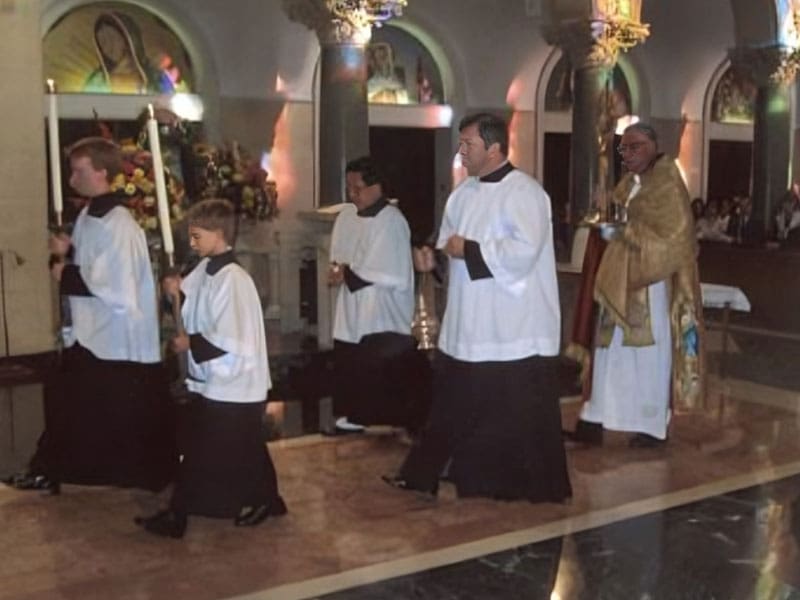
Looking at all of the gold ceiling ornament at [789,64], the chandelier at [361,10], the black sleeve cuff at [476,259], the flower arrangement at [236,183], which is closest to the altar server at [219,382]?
the black sleeve cuff at [476,259]

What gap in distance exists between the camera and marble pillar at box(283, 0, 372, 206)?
37.1ft

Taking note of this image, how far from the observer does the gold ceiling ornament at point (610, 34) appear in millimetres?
13688

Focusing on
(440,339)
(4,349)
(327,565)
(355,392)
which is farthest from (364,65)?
(327,565)

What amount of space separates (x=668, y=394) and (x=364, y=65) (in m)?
6.03

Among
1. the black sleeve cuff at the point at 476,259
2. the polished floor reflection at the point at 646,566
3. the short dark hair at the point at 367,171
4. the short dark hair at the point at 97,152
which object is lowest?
the polished floor reflection at the point at 646,566

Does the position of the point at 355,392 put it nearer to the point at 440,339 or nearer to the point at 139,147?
the point at 440,339

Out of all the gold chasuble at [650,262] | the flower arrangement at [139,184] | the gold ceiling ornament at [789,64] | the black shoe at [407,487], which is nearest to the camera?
the black shoe at [407,487]

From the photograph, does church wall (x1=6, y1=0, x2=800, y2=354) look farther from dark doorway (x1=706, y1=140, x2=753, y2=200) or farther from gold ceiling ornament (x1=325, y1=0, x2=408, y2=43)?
gold ceiling ornament (x1=325, y1=0, x2=408, y2=43)

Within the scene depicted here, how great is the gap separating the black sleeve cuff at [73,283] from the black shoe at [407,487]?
1691mm

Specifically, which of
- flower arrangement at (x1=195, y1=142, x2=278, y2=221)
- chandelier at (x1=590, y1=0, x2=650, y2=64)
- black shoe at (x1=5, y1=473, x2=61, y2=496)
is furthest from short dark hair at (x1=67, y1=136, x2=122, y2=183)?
chandelier at (x1=590, y1=0, x2=650, y2=64)

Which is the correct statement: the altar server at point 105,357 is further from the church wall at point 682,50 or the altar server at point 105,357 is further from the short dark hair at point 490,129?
the church wall at point 682,50

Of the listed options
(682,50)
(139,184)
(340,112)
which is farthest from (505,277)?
(682,50)

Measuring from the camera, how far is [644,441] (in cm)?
658

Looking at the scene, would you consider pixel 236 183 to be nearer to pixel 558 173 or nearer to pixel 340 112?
pixel 340 112
